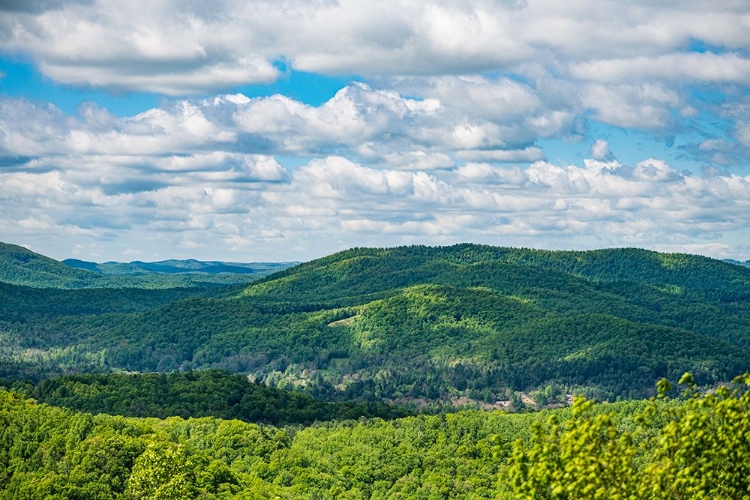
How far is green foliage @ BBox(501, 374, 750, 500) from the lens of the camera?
50500 mm

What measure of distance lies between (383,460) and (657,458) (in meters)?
139

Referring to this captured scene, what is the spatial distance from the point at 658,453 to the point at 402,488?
12387 cm

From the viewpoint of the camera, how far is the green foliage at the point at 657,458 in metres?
50.5

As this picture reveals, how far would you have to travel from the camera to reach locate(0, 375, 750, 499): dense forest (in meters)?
51.3

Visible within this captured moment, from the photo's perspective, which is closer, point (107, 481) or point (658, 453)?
point (658, 453)

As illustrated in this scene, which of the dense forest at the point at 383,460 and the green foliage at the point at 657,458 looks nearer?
the green foliage at the point at 657,458

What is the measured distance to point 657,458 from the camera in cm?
5353

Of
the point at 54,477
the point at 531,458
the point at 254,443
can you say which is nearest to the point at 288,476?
the point at 254,443

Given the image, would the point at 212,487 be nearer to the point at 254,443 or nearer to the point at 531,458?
the point at 254,443

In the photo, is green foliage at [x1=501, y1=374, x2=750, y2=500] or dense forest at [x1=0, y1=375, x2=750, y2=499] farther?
dense forest at [x1=0, y1=375, x2=750, y2=499]

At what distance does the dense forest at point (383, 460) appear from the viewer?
51.3 m

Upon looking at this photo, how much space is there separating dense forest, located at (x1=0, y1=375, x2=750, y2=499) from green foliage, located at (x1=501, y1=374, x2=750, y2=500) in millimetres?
73

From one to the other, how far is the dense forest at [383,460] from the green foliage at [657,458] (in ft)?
0.24

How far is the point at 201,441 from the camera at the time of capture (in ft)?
610
